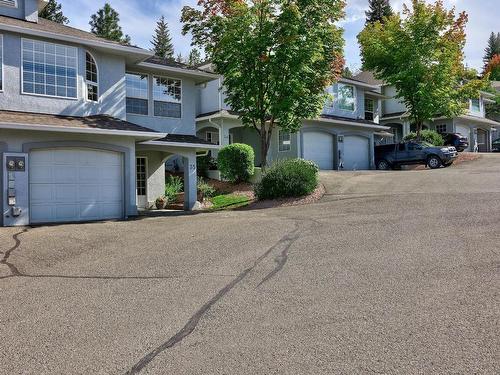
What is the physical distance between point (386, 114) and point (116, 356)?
37211mm

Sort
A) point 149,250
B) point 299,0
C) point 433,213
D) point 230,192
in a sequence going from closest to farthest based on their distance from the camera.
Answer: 1. point 149,250
2. point 433,213
3. point 299,0
4. point 230,192

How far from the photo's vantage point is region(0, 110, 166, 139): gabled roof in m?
12.7

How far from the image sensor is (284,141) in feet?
88.6

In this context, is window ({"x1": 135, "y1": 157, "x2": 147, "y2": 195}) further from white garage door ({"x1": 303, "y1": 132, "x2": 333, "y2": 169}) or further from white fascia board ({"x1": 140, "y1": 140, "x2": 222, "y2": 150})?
white garage door ({"x1": 303, "y1": 132, "x2": 333, "y2": 169})

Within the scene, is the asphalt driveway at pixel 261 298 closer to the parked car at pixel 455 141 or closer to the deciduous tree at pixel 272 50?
the deciduous tree at pixel 272 50

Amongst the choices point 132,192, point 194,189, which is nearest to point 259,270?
point 132,192

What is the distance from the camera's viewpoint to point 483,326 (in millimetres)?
4723

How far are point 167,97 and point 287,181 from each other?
659 cm

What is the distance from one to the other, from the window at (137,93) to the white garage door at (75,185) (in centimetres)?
348

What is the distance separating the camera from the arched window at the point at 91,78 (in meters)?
15.4

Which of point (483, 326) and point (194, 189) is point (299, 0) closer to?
point (194, 189)

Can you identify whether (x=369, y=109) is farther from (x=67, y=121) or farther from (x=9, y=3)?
(x=9, y=3)

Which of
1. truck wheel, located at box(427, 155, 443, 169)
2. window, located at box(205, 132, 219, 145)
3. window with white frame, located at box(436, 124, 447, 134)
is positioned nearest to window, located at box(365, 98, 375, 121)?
truck wheel, located at box(427, 155, 443, 169)

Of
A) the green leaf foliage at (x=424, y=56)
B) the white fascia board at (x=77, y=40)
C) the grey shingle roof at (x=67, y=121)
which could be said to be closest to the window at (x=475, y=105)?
the green leaf foliage at (x=424, y=56)
